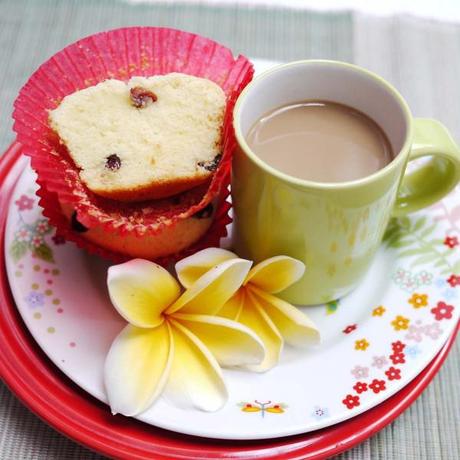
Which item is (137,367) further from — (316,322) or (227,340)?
(316,322)

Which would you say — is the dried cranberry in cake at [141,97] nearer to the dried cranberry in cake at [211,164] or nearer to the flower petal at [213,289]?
the dried cranberry in cake at [211,164]

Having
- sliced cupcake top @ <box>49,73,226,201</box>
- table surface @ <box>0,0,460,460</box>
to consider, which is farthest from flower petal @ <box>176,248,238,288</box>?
table surface @ <box>0,0,460,460</box>

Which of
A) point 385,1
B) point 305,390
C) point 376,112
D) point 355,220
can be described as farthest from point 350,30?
point 305,390

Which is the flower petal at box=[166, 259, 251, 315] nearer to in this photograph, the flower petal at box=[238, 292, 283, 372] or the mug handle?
the flower petal at box=[238, 292, 283, 372]

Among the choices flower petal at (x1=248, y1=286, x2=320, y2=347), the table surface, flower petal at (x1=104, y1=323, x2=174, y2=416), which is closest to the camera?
flower petal at (x1=104, y1=323, x2=174, y2=416)

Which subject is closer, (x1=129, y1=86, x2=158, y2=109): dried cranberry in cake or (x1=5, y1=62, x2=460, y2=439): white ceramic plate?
(x1=5, y1=62, x2=460, y2=439): white ceramic plate

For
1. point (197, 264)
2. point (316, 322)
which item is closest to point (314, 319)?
point (316, 322)

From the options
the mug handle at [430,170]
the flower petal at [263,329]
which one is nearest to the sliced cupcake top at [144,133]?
the flower petal at [263,329]
